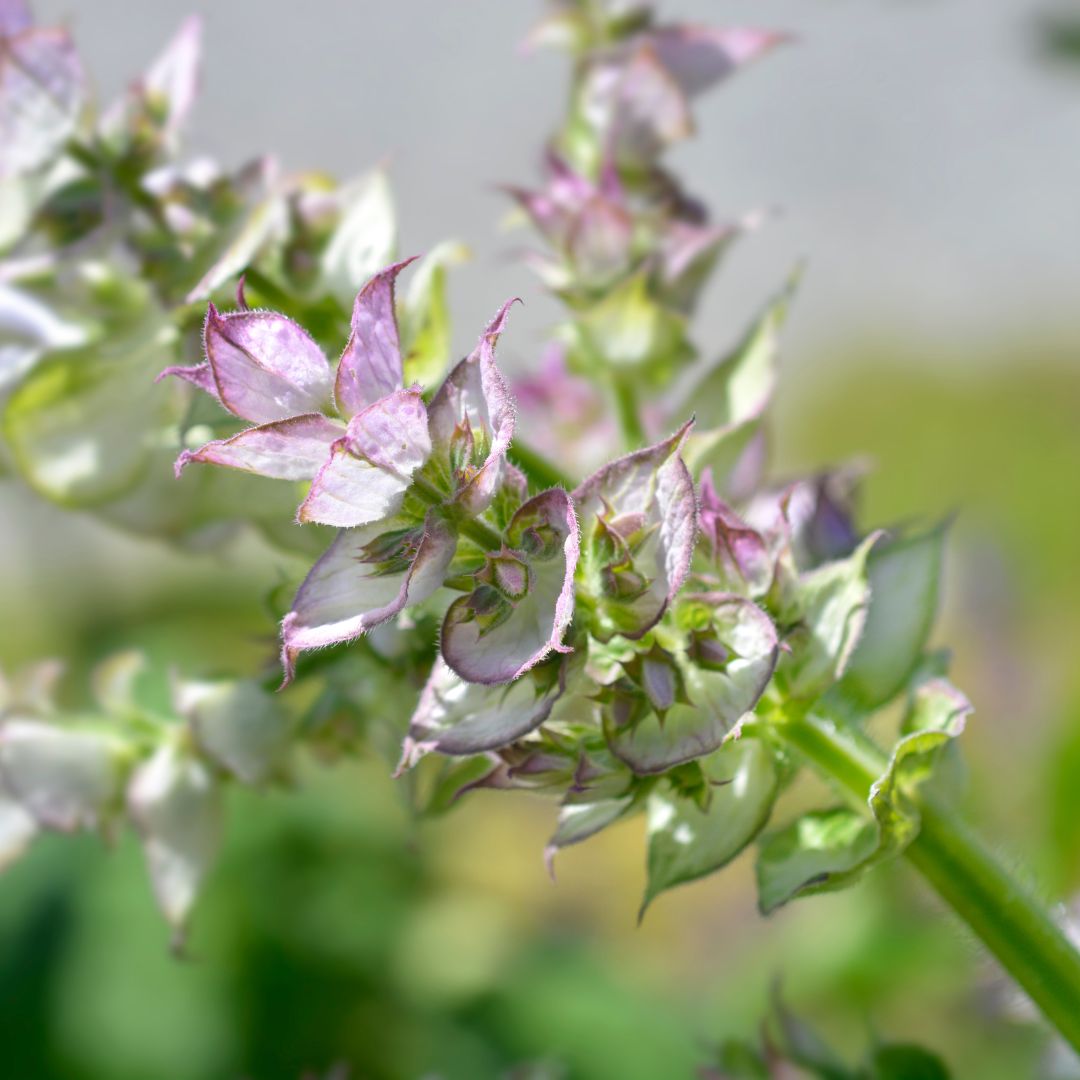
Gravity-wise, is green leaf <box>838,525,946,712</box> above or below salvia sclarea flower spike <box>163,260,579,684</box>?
below

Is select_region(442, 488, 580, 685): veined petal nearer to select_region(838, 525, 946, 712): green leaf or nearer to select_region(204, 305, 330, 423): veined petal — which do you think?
select_region(204, 305, 330, 423): veined petal

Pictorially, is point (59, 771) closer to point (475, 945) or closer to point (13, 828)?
point (13, 828)

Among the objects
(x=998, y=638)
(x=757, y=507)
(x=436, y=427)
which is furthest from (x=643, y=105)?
(x=998, y=638)

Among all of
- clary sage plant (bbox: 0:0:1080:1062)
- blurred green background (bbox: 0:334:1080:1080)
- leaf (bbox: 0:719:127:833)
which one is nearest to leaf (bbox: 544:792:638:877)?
clary sage plant (bbox: 0:0:1080:1062)

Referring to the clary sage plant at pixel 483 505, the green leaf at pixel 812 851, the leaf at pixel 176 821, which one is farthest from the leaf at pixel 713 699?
the leaf at pixel 176 821

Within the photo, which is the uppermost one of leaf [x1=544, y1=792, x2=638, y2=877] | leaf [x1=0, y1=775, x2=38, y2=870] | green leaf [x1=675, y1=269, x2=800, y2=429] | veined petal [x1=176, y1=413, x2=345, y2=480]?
veined petal [x1=176, y1=413, x2=345, y2=480]

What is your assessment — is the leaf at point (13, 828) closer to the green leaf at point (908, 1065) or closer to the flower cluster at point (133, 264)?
the flower cluster at point (133, 264)

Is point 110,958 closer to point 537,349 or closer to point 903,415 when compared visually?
point 537,349
